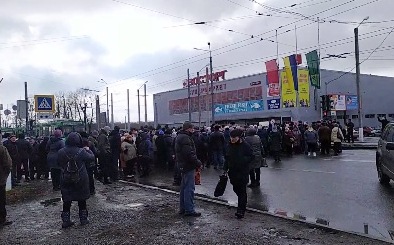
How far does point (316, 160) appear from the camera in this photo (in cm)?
1900

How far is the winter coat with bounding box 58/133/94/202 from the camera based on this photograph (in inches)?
313

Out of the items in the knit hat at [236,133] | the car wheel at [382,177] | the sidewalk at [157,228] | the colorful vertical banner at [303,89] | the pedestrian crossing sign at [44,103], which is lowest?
the sidewalk at [157,228]

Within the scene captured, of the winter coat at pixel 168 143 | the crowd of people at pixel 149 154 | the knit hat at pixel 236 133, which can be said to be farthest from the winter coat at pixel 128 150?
the knit hat at pixel 236 133

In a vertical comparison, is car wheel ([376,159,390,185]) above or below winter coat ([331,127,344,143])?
below

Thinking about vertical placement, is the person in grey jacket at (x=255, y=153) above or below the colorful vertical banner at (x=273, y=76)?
below

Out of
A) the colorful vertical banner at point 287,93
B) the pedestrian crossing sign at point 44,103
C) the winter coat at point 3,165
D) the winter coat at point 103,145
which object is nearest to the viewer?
the winter coat at point 3,165

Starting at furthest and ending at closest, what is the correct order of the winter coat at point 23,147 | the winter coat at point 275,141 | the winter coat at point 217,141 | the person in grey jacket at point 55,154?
1. the winter coat at point 275,141
2. the winter coat at point 217,141
3. the winter coat at point 23,147
4. the person in grey jacket at point 55,154

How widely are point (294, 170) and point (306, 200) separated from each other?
5.97m

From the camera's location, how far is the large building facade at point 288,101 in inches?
2107

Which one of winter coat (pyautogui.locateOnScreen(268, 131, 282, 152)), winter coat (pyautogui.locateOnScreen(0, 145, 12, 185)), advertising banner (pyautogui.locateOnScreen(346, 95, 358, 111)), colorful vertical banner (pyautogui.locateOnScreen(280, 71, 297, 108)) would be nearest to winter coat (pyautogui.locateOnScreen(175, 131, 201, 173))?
winter coat (pyautogui.locateOnScreen(0, 145, 12, 185))

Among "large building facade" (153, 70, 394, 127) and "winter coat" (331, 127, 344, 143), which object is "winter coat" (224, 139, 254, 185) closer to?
"winter coat" (331, 127, 344, 143)

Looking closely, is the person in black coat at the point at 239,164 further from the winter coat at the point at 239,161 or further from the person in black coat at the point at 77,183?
the person in black coat at the point at 77,183

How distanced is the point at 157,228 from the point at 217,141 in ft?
30.6

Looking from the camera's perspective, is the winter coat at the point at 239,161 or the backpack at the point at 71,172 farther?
the winter coat at the point at 239,161
